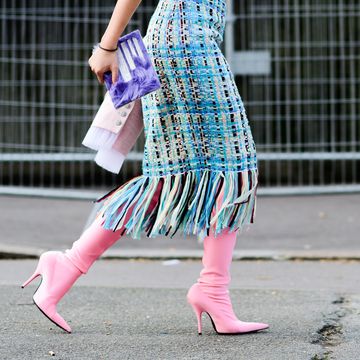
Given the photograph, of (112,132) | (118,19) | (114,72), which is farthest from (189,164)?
(118,19)

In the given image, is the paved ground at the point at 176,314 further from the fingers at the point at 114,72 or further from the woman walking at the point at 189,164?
the fingers at the point at 114,72

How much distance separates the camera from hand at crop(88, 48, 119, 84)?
3.73 m

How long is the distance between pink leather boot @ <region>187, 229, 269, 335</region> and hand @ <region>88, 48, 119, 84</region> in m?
0.68

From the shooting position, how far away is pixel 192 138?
12.5 feet

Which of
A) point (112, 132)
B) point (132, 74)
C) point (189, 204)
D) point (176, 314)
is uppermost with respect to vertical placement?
point (132, 74)

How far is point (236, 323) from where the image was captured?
3885 mm

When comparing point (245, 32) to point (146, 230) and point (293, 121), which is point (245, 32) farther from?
point (146, 230)

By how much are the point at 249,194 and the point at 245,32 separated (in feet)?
14.2

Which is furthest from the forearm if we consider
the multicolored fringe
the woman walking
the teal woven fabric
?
the multicolored fringe

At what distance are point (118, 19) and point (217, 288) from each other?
1.04m

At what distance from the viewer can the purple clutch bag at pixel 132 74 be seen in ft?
12.1

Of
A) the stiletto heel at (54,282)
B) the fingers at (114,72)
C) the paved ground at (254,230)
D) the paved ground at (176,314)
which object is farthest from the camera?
the paved ground at (254,230)

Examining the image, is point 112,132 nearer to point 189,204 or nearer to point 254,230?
point 189,204

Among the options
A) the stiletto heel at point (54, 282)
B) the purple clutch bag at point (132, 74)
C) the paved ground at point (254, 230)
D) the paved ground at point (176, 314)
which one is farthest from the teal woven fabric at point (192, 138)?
the paved ground at point (254, 230)
